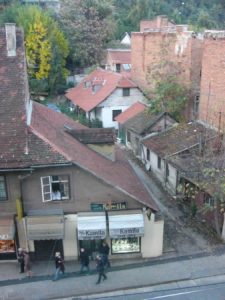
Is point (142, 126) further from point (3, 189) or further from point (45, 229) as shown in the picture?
point (3, 189)

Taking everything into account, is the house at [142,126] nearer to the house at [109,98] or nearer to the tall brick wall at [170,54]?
the tall brick wall at [170,54]

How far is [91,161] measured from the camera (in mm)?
18500

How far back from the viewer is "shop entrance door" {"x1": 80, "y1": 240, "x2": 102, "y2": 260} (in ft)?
60.0

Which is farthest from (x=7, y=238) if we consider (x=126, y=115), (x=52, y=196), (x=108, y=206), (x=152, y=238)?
(x=126, y=115)

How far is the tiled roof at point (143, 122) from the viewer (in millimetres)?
30586

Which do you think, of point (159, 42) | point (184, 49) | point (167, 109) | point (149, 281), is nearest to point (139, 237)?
point (149, 281)

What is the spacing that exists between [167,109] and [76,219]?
16599 millimetres

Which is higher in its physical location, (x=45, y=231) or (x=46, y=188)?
(x=46, y=188)

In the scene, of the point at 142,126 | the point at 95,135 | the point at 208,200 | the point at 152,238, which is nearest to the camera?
the point at 152,238

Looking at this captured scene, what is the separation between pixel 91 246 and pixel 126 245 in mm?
1742

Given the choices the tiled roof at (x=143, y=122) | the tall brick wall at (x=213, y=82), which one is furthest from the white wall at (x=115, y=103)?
the tall brick wall at (x=213, y=82)

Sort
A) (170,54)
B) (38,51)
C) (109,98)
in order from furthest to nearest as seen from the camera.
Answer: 1. (38,51)
2. (109,98)
3. (170,54)

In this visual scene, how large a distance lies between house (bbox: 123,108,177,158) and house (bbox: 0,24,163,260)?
12.4 meters

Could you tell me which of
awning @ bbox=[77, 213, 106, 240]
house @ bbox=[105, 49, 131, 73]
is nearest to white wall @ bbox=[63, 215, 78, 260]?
awning @ bbox=[77, 213, 106, 240]
